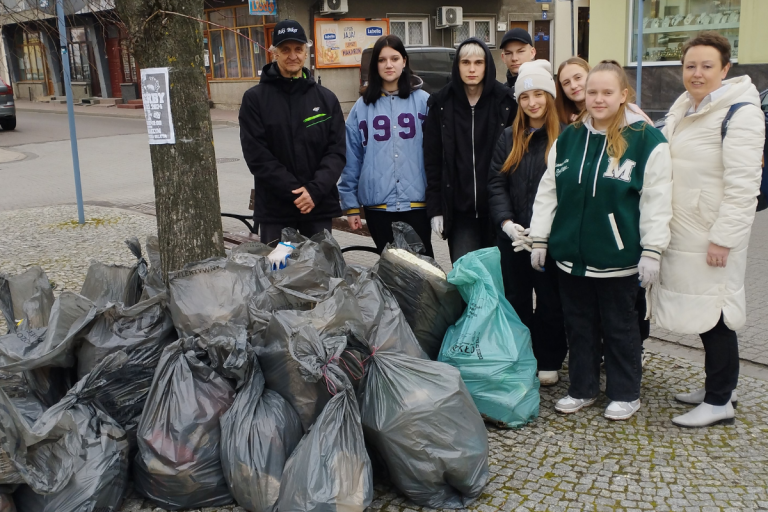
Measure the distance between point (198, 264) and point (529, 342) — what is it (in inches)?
63.3

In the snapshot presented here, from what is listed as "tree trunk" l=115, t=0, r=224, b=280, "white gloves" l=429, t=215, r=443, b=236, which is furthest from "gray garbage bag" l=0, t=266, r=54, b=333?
"white gloves" l=429, t=215, r=443, b=236

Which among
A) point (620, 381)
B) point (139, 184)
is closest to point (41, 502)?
point (620, 381)

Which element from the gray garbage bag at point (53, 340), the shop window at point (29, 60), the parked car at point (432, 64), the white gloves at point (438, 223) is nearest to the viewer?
the gray garbage bag at point (53, 340)

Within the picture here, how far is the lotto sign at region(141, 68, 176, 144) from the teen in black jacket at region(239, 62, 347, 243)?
1.43 feet

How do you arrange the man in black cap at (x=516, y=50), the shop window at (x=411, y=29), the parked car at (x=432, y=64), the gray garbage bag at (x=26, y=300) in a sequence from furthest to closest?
the shop window at (x=411, y=29), the parked car at (x=432, y=64), the man in black cap at (x=516, y=50), the gray garbage bag at (x=26, y=300)

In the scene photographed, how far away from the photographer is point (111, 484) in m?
2.74

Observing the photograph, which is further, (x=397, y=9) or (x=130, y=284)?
(x=397, y=9)

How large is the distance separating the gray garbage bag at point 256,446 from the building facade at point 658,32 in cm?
1265

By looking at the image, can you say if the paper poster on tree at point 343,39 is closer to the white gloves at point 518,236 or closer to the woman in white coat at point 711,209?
the white gloves at point 518,236

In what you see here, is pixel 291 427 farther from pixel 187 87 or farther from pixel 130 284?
pixel 187 87

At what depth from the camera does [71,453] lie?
8.72 feet

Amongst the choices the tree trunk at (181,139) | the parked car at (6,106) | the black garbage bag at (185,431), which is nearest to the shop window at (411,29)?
the parked car at (6,106)

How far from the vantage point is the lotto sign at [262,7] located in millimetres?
18391

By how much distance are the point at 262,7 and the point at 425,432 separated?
17618mm
